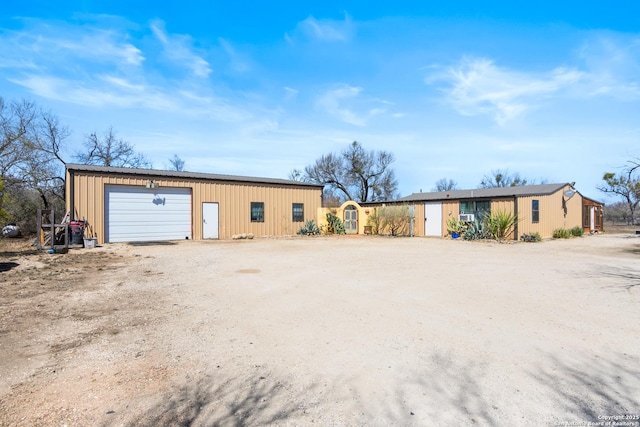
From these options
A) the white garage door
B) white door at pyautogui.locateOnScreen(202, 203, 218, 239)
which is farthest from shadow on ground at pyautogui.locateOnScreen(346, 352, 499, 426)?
white door at pyautogui.locateOnScreen(202, 203, 218, 239)

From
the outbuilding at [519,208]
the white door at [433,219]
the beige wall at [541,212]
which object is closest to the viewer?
the beige wall at [541,212]

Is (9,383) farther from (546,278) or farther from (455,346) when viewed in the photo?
(546,278)

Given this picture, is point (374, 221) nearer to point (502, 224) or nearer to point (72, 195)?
point (502, 224)

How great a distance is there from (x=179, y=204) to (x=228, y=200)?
2.52 meters

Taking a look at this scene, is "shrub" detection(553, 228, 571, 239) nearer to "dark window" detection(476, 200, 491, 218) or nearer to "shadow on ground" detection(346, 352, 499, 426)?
"dark window" detection(476, 200, 491, 218)

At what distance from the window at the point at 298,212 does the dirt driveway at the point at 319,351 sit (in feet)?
47.9

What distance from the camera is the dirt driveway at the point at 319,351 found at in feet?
8.46

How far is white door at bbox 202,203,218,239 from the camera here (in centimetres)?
1878

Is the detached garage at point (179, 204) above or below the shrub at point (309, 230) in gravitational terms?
above

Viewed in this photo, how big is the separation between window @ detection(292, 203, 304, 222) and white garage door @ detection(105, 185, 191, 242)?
20.6 feet

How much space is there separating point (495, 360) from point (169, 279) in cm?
635

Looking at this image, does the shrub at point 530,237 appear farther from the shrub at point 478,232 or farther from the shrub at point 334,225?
the shrub at point 334,225

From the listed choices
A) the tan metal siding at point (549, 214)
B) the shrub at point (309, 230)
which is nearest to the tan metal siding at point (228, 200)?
the shrub at point (309, 230)

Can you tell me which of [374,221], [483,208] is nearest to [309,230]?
[374,221]
